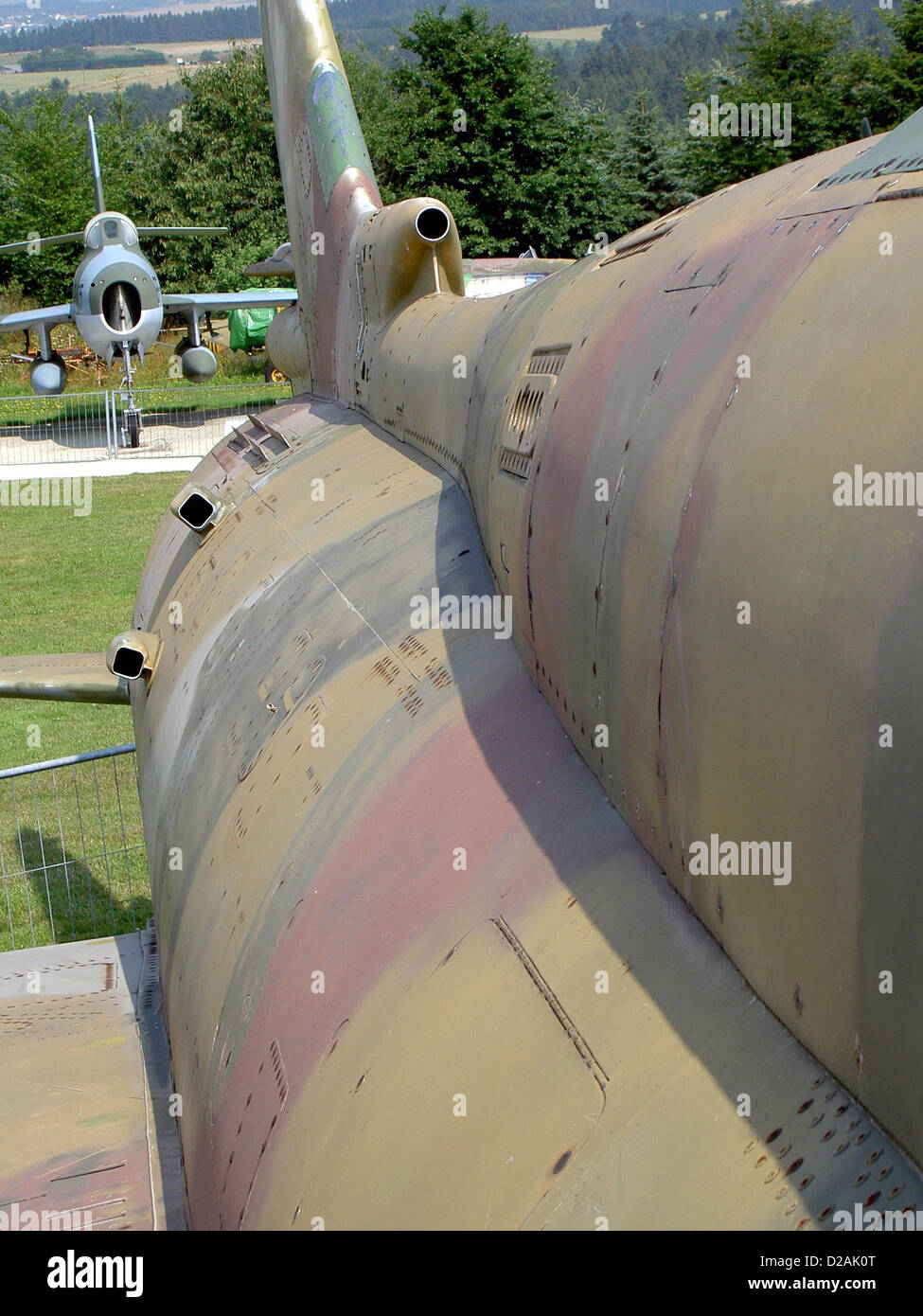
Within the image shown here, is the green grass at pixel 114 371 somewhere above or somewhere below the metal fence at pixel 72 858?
above

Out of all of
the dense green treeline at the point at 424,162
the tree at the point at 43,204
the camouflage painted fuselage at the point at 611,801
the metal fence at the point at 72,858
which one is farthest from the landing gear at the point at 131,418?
the camouflage painted fuselage at the point at 611,801

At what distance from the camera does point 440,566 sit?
4.50 m

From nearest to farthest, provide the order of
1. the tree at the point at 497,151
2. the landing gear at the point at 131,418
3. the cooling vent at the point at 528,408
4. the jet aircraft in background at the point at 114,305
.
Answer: the cooling vent at the point at 528,408 → the landing gear at the point at 131,418 → the jet aircraft in background at the point at 114,305 → the tree at the point at 497,151

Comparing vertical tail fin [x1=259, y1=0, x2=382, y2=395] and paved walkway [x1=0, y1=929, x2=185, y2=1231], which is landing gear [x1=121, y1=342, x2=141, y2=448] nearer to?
vertical tail fin [x1=259, y1=0, x2=382, y2=395]

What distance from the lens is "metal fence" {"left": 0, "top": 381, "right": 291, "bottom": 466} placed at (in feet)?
97.9

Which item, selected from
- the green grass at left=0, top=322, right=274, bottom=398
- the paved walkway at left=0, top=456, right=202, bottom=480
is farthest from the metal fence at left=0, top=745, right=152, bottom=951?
the green grass at left=0, top=322, right=274, bottom=398

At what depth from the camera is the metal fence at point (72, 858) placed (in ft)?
28.0

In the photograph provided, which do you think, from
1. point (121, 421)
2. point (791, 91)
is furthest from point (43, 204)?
point (791, 91)

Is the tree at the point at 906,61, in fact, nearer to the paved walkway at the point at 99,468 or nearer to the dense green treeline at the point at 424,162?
the dense green treeline at the point at 424,162

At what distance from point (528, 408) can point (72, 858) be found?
6.80 m

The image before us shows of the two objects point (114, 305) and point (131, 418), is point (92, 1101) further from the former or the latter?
point (114, 305)

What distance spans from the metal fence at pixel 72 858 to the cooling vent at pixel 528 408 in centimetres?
449

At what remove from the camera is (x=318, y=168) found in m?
8.31
